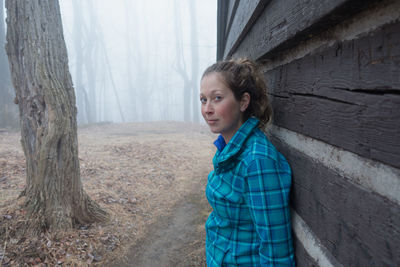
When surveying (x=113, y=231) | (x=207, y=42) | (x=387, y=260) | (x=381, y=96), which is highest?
(x=207, y=42)

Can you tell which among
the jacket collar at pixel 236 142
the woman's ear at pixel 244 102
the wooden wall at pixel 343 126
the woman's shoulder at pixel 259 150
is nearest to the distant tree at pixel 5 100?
the woman's ear at pixel 244 102

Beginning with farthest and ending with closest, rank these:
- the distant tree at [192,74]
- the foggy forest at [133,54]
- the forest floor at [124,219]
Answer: the foggy forest at [133,54] < the distant tree at [192,74] < the forest floor at [124,219]

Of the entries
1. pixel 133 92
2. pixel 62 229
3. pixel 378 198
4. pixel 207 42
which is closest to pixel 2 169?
pixel 62 229

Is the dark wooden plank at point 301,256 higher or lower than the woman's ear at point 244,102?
lower

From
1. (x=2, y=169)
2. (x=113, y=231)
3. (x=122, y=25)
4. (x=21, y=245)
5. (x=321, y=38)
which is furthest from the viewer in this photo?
(x=122, y=25)

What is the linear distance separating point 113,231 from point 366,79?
4352 millimetres

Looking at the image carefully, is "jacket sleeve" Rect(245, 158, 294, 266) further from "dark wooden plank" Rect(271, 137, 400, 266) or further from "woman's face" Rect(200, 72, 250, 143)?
"woman's face" Rect(200, 72, 250, 143)

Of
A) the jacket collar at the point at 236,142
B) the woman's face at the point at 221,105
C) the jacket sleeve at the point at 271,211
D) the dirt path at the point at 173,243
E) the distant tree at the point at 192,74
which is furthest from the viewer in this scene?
the distant tree at the point at 192,74

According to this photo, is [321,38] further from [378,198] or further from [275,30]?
[378,198]

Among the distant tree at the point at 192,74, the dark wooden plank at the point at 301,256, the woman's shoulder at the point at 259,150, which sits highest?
the distant tree at the point at 192,74

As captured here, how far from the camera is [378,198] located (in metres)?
0.61

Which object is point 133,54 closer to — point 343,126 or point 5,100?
point 5,100

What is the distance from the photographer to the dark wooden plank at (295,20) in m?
0.73

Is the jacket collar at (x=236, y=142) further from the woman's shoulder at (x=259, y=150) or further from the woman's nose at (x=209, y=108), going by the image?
the woman's nose at (x=209, y=108)
